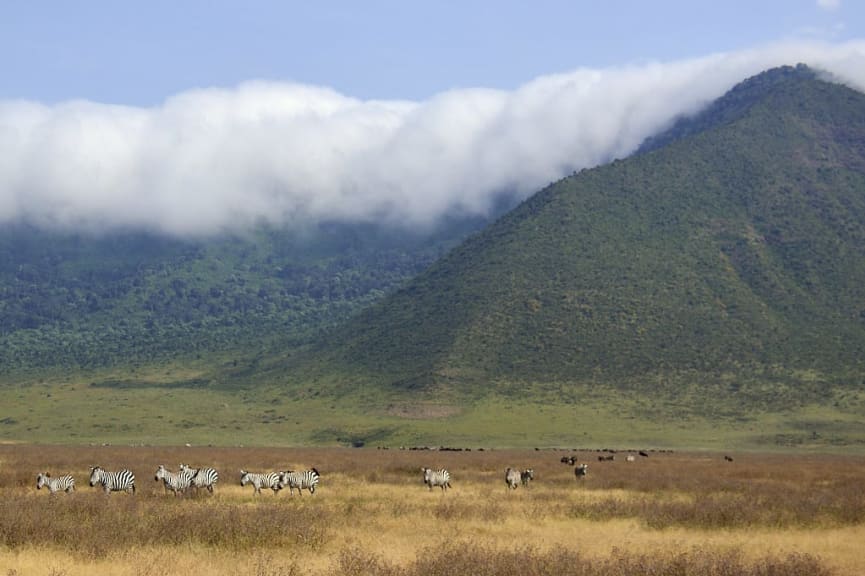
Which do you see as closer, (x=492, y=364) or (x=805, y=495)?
(x=805, y=495)

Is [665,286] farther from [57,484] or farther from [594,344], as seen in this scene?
[57,484]

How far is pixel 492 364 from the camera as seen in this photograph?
→ 123m

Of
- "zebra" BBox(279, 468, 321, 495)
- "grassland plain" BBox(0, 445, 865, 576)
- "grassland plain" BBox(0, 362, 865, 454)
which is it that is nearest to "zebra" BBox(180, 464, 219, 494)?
"grassland plain" BBox(0, 445, 865, 576)

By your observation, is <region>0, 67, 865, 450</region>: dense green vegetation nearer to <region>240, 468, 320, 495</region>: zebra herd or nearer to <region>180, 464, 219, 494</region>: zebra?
<region>240, 468, 320, 495</region>: zebra herd

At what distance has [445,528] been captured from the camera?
1011 inches

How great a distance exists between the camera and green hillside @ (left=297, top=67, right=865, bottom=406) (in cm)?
11988

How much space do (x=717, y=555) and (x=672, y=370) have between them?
329ft

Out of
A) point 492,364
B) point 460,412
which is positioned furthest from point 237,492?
point 492,364

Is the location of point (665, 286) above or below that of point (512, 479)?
above

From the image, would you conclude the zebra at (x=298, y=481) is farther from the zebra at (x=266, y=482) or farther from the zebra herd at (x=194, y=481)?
the zebra at (x=266, y=482)

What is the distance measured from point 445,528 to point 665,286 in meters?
118

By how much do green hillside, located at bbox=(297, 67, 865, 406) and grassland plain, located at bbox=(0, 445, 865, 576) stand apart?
7772 centimetres

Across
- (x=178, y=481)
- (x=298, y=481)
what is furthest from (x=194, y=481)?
(x=298, y=481)

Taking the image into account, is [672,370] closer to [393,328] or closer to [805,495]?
[393,328]
